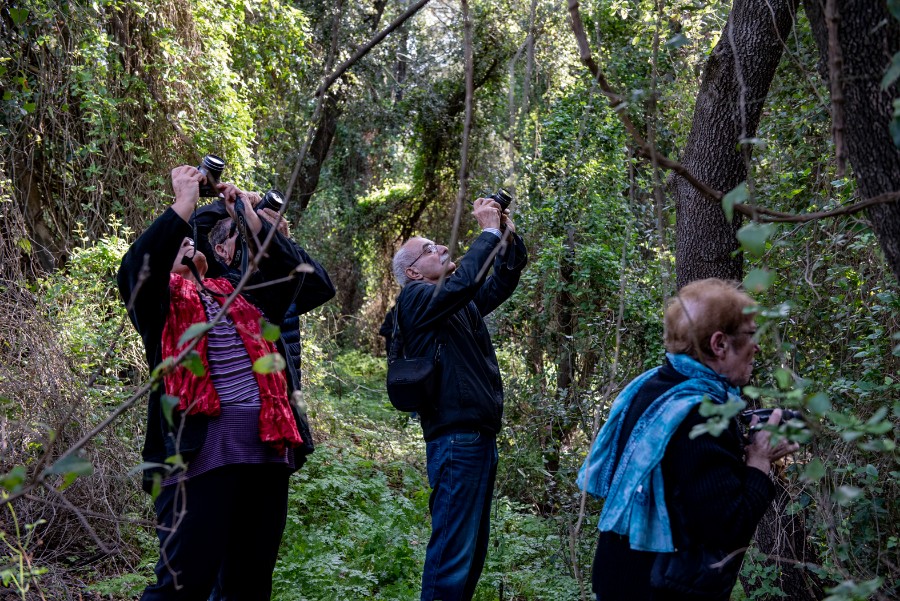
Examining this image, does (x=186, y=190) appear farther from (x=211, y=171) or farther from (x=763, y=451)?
(x=763, y=451)

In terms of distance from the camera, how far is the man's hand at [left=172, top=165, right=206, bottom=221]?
2961 millimetres

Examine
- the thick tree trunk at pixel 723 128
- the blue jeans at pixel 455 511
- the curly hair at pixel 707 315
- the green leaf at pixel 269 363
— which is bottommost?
the blue jeans at pixel 455 511

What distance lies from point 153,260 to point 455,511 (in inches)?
65.0

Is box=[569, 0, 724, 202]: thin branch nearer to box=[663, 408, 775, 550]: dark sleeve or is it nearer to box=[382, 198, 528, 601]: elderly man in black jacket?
box=[663, 408, 775, 550]: dark sleeve

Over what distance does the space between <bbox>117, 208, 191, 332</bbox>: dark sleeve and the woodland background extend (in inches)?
12.3

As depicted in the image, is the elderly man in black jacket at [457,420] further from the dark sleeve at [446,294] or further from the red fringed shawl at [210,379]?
the red fringed shawl at [210,379]

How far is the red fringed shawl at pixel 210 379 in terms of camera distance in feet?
9.71

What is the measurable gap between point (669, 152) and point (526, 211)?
4480mm

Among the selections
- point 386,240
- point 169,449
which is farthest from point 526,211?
point 386,240

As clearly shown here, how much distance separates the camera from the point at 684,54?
697cm

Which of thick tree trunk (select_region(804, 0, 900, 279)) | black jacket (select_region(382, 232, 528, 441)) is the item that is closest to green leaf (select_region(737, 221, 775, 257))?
thick tree trunk (select_region(804, 0, 900, 279))

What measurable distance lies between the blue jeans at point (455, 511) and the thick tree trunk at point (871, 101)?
217cm

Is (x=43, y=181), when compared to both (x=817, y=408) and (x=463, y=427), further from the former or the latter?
(x=817, y=408)

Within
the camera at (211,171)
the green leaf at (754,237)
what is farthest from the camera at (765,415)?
the camera at (211,171)
